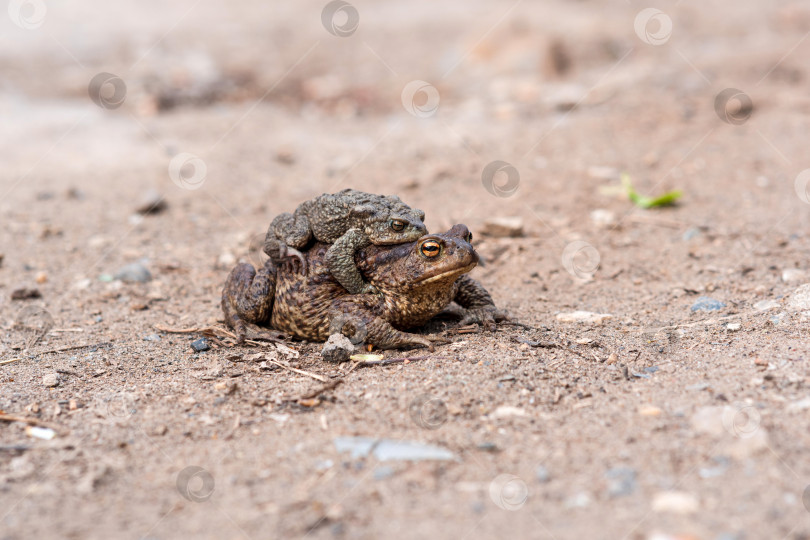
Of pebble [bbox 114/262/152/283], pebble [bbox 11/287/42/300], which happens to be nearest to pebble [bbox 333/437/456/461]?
pebble [bbox 114/262/152/283]

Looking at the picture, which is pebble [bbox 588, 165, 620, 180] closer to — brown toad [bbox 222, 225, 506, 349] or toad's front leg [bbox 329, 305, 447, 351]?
brown toad [bbox 222, 225, 506, 349]

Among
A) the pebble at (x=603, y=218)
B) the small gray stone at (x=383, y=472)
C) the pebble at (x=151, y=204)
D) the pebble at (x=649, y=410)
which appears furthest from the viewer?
the pebble at (x=151, y=204)

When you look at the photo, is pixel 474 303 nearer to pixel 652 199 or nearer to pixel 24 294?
pixel 652 199

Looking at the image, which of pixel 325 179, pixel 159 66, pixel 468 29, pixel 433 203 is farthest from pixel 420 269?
pixel 468 29

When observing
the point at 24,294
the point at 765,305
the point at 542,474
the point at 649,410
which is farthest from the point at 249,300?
the point at 765,305

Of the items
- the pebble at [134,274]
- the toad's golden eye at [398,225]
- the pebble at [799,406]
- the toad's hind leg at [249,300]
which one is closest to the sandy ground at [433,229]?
the pebble at [799,406]

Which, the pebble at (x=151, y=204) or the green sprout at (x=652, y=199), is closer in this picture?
the green sprout at (x=652, y=199)

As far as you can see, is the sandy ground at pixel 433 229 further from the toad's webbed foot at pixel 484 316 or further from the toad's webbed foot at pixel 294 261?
the toad's webbed foot at pixel 294 261
